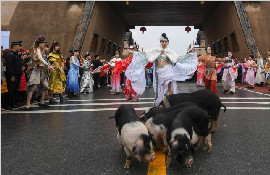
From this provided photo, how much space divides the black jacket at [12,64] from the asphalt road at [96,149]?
8.09 ft

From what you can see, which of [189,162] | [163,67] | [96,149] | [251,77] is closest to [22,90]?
[163,67]

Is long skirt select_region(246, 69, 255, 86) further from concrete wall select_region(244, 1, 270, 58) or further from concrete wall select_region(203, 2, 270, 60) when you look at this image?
concrete wall select_region(244, 1, 270, 58)

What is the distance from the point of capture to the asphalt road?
134 inches

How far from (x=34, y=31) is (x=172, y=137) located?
2358 cm

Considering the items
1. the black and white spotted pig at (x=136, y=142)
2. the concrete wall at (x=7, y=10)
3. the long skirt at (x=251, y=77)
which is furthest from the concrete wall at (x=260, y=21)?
the black and white spotted pig at (x=136, y=142)

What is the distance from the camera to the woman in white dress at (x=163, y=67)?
22.9ft

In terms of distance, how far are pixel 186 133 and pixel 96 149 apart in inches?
58.3

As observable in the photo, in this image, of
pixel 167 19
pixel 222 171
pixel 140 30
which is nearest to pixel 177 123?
pixel 222 171

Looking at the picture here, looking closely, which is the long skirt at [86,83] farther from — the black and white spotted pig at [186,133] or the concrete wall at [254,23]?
the concrete wall at [254,23]

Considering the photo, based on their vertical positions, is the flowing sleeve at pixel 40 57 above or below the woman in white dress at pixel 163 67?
above

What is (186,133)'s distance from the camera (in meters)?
3.46

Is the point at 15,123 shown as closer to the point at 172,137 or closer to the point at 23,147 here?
the point at 23,147

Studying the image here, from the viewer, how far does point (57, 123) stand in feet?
21.4

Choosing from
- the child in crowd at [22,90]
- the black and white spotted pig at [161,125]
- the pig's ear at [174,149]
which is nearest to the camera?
the pig's ear at [174,149]
